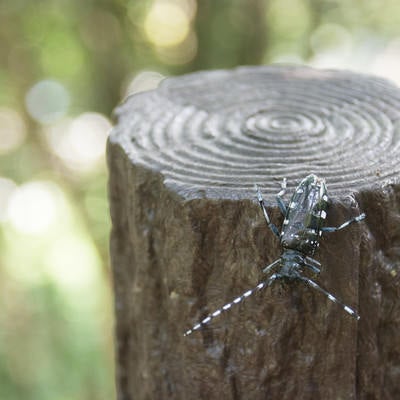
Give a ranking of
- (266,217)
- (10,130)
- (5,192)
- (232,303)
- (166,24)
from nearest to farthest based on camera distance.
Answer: (266,217) < (232,303) < (166,24) < (5,192) < (10,130)

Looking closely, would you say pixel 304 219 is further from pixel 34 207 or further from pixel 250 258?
pixel 34 207

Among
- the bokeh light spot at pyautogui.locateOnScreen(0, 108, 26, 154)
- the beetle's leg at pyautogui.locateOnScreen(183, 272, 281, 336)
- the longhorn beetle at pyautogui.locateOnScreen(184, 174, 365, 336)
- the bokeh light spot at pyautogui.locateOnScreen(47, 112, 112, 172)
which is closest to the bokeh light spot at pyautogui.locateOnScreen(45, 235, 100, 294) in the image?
the bokeh light spot at pyautogui.locateOnScreen(47, 112, 112, 172)

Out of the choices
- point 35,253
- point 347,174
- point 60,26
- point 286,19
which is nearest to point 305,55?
point 286,19

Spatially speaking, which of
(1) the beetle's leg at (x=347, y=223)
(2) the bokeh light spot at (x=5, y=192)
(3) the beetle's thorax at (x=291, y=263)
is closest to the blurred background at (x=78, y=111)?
(2) the bokeh light spot at (x=5, y=192)

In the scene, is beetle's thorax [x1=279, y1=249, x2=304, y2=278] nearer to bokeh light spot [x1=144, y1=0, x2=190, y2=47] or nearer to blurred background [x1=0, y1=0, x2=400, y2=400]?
blurred background [x1=0, y1=0, x2=400, y2=400]

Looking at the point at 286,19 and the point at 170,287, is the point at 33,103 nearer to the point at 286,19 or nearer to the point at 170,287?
the point at 286,19

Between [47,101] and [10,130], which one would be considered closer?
[47,101]

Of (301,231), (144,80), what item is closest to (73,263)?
(144,80)
